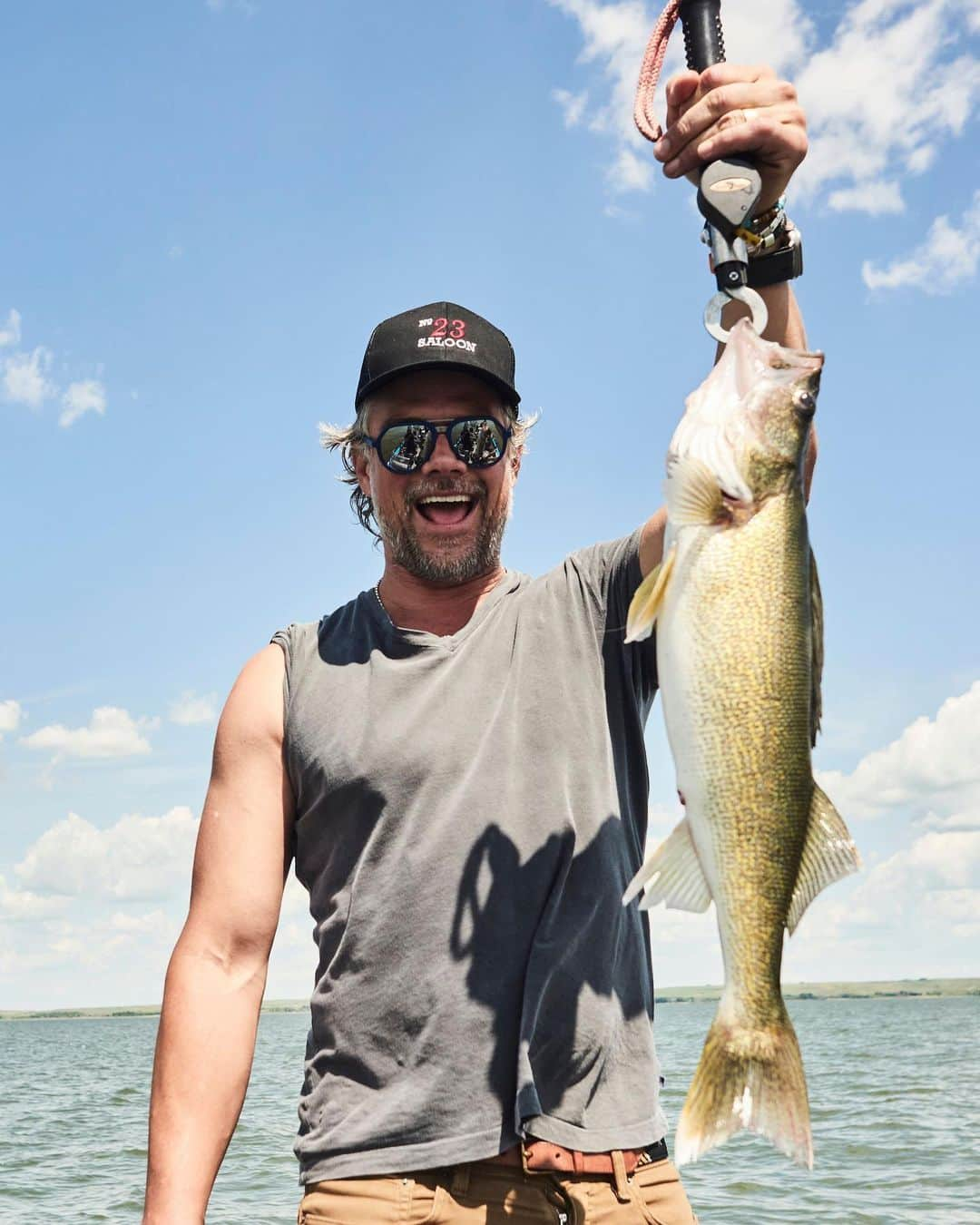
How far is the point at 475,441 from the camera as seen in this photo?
391 centimetres

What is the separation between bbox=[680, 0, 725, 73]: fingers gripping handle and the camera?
127 inches

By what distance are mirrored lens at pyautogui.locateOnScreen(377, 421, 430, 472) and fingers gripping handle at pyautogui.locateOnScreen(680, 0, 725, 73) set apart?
1.33 m

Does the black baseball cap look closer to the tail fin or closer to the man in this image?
the man

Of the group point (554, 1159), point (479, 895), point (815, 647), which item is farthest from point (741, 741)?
point (554, 1159)

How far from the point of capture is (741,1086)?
9.03ft

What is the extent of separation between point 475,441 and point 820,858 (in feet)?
5.64

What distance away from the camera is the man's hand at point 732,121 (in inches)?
116

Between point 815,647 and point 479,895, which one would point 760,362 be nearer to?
point 815,647

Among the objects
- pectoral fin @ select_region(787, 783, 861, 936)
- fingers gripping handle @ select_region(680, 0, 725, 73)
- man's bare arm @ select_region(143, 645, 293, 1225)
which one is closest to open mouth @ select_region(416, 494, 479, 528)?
man's bare arm @ select_region(143, 645, 293, 1225)

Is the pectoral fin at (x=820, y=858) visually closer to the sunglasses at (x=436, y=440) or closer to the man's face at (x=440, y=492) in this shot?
the man's face at (x=440, y=492)

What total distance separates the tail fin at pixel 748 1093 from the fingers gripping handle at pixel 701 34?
2408 millimetres

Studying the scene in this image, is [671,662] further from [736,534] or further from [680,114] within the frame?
[680,114]

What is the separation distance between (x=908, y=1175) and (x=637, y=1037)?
54.3 ft

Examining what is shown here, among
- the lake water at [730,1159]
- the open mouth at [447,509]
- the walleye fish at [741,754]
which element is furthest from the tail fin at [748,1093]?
the lake water at [730,1159]
